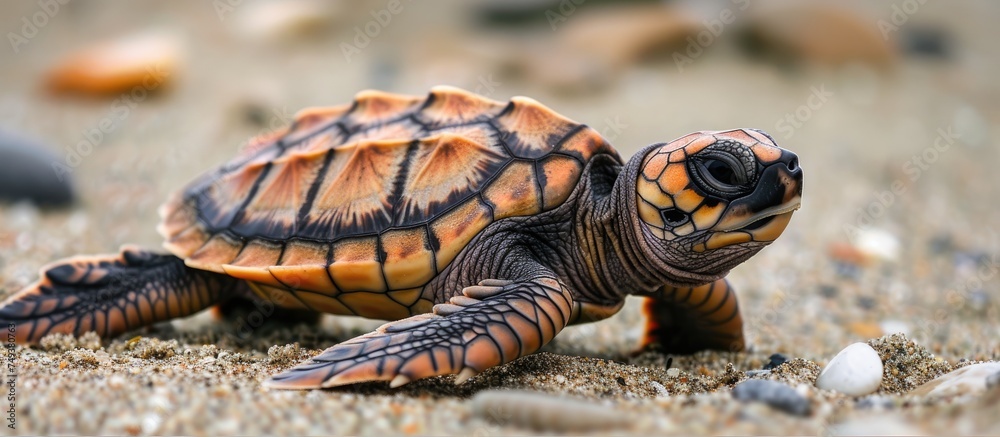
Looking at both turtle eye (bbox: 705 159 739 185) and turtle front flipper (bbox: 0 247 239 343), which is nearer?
turtle eye (bbox: 705 159 739 185)

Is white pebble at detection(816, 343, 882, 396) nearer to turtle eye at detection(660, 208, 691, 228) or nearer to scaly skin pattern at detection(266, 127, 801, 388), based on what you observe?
scaly skin pattern at detection(266, 127, 801, 388)

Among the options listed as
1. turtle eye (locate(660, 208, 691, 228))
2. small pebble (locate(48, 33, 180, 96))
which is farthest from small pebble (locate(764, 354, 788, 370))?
small pebble (locate(48, 33, 180, 96))

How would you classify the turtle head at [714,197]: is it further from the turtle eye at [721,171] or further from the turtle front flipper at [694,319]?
the turtle front flipper at [694,319]

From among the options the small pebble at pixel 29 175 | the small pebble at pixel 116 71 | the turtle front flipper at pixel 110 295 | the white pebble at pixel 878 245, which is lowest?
the turtle front flipper at pixel 110 295

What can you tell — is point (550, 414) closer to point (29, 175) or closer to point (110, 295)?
point (110, 295)

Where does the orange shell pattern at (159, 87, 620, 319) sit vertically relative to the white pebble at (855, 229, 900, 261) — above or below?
above

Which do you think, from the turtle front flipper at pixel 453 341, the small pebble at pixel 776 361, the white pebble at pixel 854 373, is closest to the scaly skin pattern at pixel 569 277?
the turtle front flipper at pixel 453 341

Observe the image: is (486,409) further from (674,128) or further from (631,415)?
(674,128)
